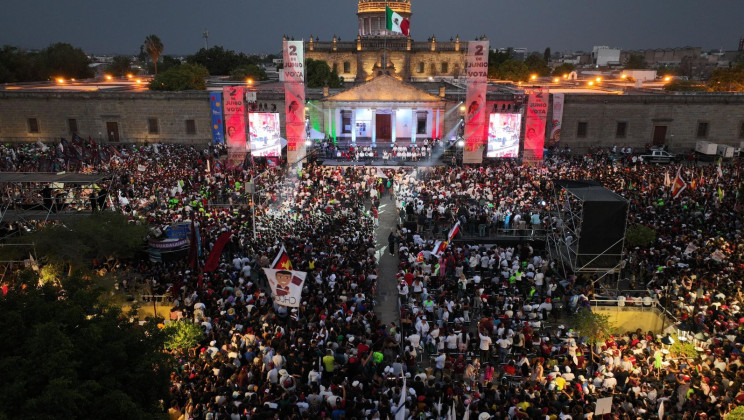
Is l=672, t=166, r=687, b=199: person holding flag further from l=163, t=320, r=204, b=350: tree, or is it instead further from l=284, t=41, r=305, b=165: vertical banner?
l=163, t=320, r=204, b=350: tree

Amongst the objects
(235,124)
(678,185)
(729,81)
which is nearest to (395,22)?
(235,124)

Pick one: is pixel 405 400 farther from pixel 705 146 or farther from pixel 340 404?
pixel 705 146

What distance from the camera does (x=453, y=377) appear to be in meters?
12.1

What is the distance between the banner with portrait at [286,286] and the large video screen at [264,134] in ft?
64.0

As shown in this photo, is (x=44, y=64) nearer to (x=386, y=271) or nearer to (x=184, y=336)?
(x=386, y=271)

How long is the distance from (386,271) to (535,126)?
53.9ft

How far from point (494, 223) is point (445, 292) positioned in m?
7.17

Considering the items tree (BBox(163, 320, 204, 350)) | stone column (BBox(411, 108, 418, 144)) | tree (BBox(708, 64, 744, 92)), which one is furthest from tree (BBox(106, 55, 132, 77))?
tree (BBox(163, 320, 204, 350))

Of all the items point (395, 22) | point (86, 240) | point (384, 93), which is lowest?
point (86, 240)

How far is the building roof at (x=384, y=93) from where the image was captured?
129 feet

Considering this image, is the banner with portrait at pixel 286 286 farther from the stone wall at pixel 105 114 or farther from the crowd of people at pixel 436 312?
the stone wall at pixel 105 114

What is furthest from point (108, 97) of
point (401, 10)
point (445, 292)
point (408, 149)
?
point (401, 10)

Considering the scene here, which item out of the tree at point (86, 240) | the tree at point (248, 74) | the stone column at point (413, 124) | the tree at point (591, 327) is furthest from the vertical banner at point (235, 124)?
the tree at point (248, 74)

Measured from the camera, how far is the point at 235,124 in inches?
1245
